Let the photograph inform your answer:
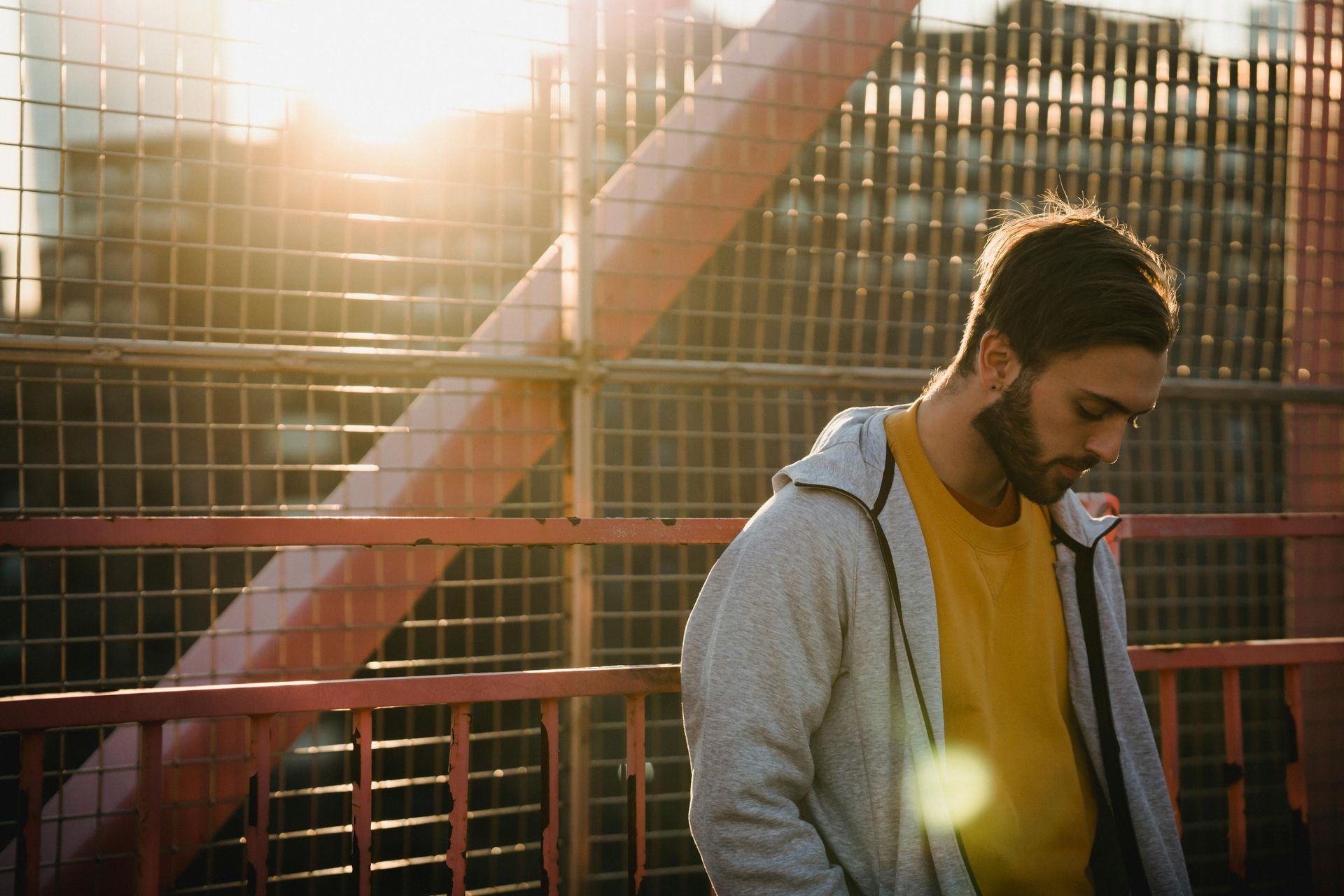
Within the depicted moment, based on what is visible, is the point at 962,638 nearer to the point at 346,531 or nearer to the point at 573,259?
the point at 346,531

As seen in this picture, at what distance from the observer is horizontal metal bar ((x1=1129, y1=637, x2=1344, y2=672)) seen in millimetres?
2252

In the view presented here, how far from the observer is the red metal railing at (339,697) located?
1.64 m

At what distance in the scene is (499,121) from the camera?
116 inches

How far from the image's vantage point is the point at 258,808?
174cm

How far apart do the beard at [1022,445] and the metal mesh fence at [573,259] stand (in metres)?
1.49

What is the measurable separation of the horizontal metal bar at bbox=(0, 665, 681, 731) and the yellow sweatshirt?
0.63 metres

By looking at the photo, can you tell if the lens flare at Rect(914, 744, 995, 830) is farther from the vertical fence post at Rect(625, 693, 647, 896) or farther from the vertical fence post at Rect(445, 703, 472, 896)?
the vertical fence post at Rect(445, 703, 472, 896)

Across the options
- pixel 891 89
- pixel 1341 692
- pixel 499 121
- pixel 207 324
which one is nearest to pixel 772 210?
pixel 891 89

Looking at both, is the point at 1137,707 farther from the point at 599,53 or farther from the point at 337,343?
the point at 337,343

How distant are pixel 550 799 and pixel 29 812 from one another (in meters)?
0.97

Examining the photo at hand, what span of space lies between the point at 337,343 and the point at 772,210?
169cm

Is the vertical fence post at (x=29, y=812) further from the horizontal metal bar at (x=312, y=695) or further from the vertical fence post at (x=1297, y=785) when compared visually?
the vertical fence post at (x=1297, y=785)

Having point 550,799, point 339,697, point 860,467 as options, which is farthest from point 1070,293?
point 339,697

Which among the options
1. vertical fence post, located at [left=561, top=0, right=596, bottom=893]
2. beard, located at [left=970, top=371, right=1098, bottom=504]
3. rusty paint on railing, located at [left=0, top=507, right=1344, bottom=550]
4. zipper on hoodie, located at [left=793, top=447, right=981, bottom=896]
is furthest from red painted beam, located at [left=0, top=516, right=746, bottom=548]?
vertical fence post, located at [left=561, top=0, right=596, bottom=893]
